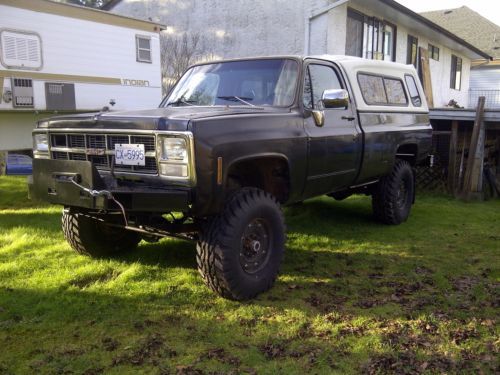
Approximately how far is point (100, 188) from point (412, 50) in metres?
18.4

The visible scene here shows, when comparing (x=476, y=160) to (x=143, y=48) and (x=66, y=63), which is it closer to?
(x=143, y=48)

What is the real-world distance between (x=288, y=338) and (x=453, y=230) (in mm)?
4288

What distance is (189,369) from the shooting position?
10.3 feet

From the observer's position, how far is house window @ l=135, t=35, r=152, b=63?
11.1 m

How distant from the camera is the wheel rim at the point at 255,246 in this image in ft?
13.8

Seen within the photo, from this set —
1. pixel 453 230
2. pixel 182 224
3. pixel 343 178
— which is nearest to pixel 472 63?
pixel 453 230

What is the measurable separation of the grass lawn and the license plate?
115 centimetres

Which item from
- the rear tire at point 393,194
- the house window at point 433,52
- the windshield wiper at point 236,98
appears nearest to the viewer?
the windshield wiper at point 236,98

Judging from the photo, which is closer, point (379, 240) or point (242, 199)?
point (242, 199)

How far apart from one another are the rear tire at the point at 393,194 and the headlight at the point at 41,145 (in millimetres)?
4226

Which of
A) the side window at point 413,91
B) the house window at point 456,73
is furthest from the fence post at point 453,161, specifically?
the house window at point 456,73

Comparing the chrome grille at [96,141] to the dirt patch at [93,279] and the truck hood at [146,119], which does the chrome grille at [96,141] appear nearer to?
the truck hood at [146,119]

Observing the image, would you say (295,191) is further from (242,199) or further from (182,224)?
(182,224)

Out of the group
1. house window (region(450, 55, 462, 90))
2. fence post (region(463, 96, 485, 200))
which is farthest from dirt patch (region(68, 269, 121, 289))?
house window (region(450, 55, 462, 90))
